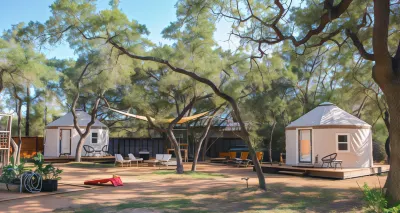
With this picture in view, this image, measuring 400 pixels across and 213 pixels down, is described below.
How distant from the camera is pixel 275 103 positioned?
19.7 m

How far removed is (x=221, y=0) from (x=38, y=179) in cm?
595

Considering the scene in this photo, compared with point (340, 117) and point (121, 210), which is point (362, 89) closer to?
point (340, 117)

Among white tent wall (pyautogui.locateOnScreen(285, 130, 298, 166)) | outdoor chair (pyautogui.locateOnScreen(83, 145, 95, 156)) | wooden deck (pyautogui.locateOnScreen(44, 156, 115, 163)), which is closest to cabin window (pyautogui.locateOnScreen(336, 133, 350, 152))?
white tent wall (pyautogui.locateOnScreen(285, 130, 298, 166))

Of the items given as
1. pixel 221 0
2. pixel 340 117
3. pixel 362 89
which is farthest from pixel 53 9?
pixel 362 89

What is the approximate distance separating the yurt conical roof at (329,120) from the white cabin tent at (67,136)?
37.8ft

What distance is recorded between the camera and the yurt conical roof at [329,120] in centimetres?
1530

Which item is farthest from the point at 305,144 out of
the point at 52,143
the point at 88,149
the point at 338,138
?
the point at 52,143

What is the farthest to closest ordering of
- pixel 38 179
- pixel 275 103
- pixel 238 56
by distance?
pixel 275 103 → pixel 238 56 → pixel 38 179

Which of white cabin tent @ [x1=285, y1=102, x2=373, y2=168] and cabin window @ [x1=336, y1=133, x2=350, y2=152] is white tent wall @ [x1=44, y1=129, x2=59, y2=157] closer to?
white cabin tent @ [x1=285, y1=102, x2=373, y2=168]

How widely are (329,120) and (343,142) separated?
100cm

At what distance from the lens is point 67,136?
22500 mm

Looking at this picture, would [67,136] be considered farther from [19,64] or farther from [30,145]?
[19,64]

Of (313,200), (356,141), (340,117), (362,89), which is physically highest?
(362,89)

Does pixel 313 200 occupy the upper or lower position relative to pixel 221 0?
lower
